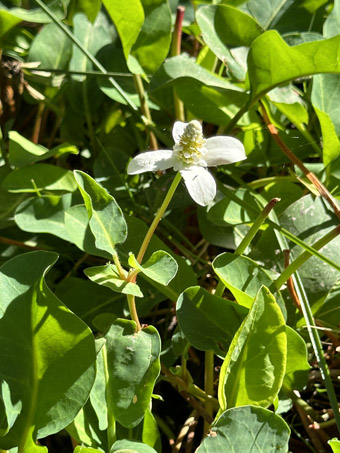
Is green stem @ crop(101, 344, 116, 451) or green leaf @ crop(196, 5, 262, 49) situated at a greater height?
green leaf @ crop(196, 5, 262, 49)

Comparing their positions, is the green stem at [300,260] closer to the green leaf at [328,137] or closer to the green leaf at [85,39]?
the green leaf at [328,137]

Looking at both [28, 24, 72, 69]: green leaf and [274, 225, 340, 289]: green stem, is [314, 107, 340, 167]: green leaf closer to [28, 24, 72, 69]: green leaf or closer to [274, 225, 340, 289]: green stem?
[274, 225, 340, 289]: green stem

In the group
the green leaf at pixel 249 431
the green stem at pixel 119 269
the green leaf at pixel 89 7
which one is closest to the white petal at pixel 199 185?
the green stem at pixel 119 269

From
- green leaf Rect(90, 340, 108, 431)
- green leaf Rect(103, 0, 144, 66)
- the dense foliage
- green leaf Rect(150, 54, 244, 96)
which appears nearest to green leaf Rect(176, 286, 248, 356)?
the dense foliage

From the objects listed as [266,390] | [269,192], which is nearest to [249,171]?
[269,192]

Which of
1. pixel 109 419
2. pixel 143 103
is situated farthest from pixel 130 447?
pixel 143 103

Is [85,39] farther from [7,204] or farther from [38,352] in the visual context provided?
[38,352]
